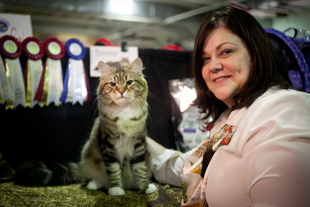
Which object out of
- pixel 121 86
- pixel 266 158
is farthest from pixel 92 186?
pixel 266 158

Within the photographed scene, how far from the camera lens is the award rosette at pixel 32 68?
5.17 ft

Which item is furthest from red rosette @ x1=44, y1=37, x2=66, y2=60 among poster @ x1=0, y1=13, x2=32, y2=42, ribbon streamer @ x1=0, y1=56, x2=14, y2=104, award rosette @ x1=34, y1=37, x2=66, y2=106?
ribbon streamer @ x1=0, y1=56, x2=14, y2=104

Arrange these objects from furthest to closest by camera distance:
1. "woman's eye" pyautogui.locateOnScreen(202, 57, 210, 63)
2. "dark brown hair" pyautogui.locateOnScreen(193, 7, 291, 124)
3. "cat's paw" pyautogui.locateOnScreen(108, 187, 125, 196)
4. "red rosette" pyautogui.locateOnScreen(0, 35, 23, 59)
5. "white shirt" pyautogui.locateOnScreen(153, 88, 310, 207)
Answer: "red rosette" pyautogui.locateOnScreen(0, 35, 23, 59), "cat's paw" pyautogui.locateOnScreen(108, 187, 125, 196), "woman's eye" pyautogui.locateOnScreen(202, 57, 210, 63), "dark brown hair" pyautogui.locateOnScreen(193, 7, 291, 124), "white shirt" pyautogui.locateOnScreen(153, 88, 310, 207)

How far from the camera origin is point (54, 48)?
1.63 metres

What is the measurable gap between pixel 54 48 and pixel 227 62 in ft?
3.83

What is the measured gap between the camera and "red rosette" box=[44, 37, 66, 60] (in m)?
1.61

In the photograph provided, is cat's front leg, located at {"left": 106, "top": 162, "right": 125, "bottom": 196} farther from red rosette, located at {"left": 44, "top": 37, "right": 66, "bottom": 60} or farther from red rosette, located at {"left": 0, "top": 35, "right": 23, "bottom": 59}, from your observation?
red rosette, located at {"left": 0, "top": 35, "right": 23, "bottom": 59}

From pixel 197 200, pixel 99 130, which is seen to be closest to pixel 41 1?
pixel 99 130

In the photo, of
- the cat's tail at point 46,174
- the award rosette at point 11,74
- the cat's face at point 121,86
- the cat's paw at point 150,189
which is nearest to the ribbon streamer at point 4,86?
the award rosette at point 11,74

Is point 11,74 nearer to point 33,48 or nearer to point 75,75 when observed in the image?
point 33,48

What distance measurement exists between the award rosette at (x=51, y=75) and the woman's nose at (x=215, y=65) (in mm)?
1059

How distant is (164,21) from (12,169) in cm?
477

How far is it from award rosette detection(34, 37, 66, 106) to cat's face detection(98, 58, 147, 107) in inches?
14.1

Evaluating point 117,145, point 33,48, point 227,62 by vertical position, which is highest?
point 33,48
